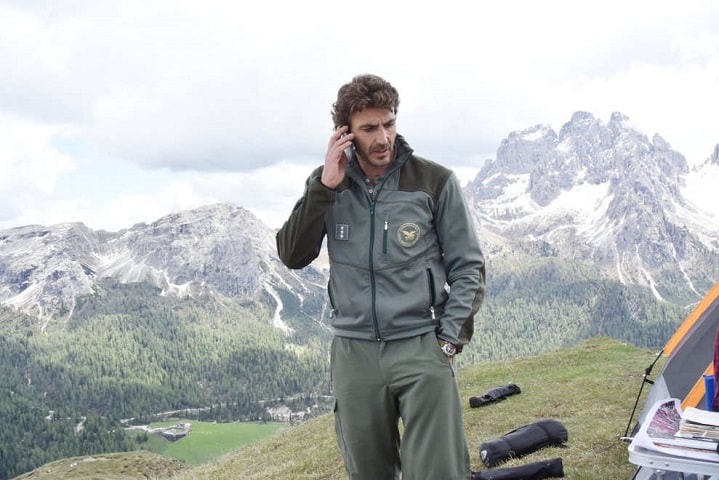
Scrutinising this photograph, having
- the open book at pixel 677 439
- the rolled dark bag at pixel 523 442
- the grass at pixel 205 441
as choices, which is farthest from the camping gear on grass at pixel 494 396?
the grass at pixel 205 441

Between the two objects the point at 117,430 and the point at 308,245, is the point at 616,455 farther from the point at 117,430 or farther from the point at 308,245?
the point at 117,430

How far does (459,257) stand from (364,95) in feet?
5.24

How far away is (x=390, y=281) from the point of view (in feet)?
19.0

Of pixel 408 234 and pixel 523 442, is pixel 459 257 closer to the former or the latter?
pixel 408 234

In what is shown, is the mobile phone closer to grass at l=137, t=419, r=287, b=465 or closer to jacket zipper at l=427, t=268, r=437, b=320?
jacket zipper at l=427, t=268, r=437, b=320

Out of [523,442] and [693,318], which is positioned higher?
[693,318]

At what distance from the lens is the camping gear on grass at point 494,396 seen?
1833 centimetres

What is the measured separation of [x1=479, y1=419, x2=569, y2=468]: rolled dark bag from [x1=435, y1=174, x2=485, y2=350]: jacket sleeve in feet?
20.9

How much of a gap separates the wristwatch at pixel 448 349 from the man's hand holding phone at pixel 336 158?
1631 millimetres

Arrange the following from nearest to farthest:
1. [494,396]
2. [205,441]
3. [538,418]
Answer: [538,418] → [494,396] → [205,441]

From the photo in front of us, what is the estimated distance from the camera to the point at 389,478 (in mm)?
6180

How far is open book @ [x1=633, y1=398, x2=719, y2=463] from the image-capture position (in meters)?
4.96

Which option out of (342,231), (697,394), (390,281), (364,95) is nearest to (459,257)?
(390,281)

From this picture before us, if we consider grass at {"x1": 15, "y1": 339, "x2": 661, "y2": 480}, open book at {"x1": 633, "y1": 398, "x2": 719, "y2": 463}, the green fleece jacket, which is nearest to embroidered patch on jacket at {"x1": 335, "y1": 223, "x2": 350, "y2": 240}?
the green fleece jacket
